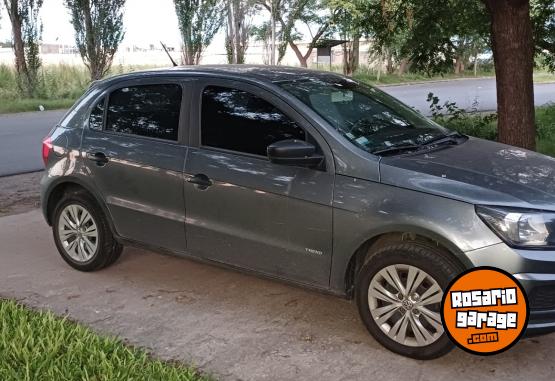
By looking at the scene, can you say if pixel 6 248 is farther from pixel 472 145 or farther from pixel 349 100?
pixel 472 145

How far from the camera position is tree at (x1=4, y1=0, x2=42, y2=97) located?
71.9ft

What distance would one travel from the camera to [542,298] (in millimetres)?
3338

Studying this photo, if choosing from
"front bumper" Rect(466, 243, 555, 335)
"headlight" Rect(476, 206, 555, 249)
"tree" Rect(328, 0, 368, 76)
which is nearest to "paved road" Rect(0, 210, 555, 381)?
"front bumper" Rect(466, 243, 555, 335)

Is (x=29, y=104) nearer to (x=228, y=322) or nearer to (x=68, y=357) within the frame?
(x=228, y=322)

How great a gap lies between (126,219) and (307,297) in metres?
1.44

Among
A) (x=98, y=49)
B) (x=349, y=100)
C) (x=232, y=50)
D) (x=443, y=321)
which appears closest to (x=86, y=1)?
(x=98, y=49)

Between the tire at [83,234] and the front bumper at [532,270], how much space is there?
286 cm

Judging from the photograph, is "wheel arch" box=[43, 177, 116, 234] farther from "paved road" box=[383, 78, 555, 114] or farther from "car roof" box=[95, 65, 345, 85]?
"paved road" box=[383, 78, 555, 114]

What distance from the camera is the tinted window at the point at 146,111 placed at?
4570 millimetres

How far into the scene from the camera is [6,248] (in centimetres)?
585

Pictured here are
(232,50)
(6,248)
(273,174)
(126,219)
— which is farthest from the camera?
(232,50)

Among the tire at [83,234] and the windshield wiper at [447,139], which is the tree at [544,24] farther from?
the tire at [83,234]

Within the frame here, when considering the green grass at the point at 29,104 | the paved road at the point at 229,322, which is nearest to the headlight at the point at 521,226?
the paved road at the point at 229,322

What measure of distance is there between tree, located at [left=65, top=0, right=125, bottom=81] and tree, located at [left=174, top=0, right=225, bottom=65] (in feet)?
9.98
